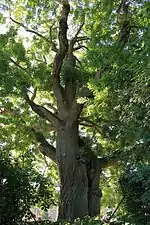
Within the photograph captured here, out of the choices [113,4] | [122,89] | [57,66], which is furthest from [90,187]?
[113,4]

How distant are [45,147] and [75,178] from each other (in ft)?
5.55

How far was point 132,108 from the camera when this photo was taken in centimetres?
453

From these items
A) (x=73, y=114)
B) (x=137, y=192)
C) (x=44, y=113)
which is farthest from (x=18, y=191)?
(x=44, y=113)

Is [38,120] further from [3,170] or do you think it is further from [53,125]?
[3,170]

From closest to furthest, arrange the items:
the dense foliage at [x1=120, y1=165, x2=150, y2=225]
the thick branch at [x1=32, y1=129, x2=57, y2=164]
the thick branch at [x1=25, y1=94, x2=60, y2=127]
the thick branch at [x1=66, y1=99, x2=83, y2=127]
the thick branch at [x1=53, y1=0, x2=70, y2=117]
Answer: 1. the dense foliage at [x1=120, y1=165, x2=150, y2=225]
2. the thick branch at [x1=53, y1=0, x2=70, y2=117]
3. the thick branch at [x1=66, y1=99, x2=83, y2=127]
4. the thick branch at [x1=25, y1=94, x2=60, y2=127]
5. the thick branch at [x1=32, y1=129, x2=57, y2=164]

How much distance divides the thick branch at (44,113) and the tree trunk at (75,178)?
31cm

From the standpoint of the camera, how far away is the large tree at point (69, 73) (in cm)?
805

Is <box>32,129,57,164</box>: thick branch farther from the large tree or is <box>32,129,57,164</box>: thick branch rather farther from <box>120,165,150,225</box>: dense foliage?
<box>120,165,150,225</box>: dense foliage

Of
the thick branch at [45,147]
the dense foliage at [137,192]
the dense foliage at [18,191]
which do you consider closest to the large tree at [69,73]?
the thick branch at [45,147]

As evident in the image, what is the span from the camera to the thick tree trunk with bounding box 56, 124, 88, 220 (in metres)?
8.05

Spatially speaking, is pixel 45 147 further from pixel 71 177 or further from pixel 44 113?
pixel 71 177

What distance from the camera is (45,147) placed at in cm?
970

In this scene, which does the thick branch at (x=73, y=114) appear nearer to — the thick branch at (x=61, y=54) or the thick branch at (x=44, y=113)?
the thick branch at (x=61, y=54)

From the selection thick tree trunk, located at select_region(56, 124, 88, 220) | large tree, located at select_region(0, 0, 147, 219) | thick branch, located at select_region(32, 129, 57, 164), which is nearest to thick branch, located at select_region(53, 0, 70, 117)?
large tree, located at select_region(0, 0, 147, 219)
